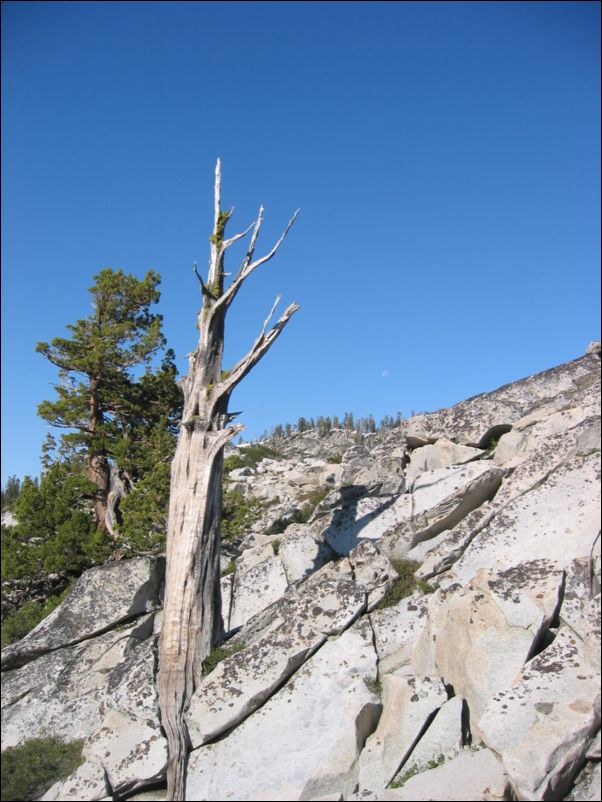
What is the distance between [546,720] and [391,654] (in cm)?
320

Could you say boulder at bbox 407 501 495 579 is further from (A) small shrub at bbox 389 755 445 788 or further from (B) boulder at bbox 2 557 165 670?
(B) boulder at bbox 2 557 165 670

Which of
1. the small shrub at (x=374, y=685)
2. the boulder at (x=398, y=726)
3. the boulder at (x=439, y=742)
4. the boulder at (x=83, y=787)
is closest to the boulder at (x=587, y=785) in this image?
the boulder at (x=439, y=742)

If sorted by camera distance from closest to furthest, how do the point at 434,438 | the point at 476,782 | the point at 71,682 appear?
1. the point at 476,782
2. the point at 71,682
3. the point at 434,438

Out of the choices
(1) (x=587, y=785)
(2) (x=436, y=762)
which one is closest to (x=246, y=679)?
(2) (x=436, y=762)

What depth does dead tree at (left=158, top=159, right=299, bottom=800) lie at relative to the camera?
12297 millimetres

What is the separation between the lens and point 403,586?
42.2 ft

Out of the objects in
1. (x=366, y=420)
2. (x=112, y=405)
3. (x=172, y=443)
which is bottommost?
(x=172, y=443)

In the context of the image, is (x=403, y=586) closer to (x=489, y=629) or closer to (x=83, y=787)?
(x=489, y=629)

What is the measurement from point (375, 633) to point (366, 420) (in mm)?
84294

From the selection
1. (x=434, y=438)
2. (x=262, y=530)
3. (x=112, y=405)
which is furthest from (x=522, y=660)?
(x=112, y=405)

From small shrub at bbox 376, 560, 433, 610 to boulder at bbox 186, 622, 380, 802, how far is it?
1.21 m

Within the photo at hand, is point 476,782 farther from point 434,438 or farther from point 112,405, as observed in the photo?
point 112,405

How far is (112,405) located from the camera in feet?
76.0

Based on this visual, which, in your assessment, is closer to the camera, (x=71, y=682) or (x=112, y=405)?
(x=71, y=682)
